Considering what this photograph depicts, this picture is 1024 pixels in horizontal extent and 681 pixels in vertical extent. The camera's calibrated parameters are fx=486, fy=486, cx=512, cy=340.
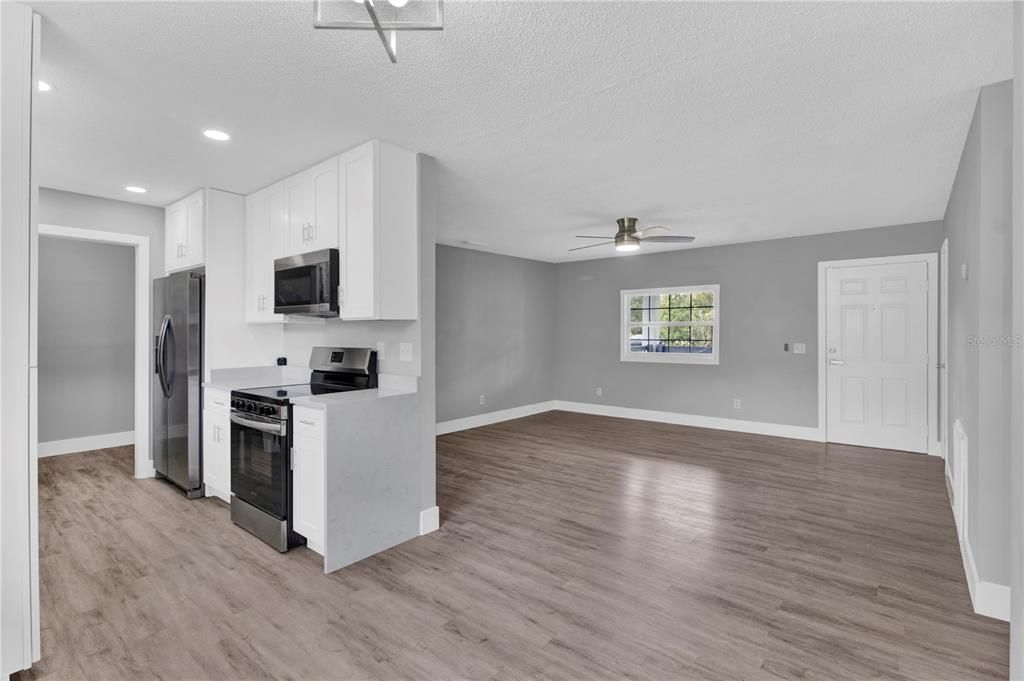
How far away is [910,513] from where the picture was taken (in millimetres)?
3629

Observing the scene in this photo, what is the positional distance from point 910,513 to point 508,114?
13.3 ft

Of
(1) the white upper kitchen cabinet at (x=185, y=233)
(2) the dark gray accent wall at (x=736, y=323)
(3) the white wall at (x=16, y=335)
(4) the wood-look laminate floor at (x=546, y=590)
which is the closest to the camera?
(3) the white wall at (x=16, y=335)

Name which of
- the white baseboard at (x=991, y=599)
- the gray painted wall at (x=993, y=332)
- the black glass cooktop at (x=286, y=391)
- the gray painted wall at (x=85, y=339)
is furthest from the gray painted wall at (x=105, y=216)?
the white baseboard at (x=991, y=599)

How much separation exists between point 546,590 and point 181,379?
347 centimetres

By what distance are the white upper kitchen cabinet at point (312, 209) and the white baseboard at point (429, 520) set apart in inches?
75.2

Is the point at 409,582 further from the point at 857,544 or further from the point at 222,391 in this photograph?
the point at 857,544

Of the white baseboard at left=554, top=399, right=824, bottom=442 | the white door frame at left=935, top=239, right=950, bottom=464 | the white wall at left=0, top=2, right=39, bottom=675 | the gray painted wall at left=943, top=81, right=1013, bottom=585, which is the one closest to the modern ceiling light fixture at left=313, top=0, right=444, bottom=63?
the white wall at left=0, top=2, right=39, bottom=675

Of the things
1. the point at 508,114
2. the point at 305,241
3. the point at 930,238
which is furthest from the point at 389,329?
the point at 930,238

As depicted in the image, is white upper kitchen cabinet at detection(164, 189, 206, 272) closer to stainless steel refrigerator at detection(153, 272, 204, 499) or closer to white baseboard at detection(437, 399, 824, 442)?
stainless steel refrigerator at detection(153, 272, 204, 499)

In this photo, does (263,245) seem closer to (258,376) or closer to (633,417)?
(258,376)

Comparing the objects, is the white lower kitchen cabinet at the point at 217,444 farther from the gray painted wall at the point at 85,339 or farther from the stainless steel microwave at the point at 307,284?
the gray painted wall at the point at 85,339

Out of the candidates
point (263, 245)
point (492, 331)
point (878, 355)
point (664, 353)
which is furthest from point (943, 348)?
point (263, 245)

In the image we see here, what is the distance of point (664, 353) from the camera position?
729 centimetres

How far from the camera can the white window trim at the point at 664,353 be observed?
676 cm
